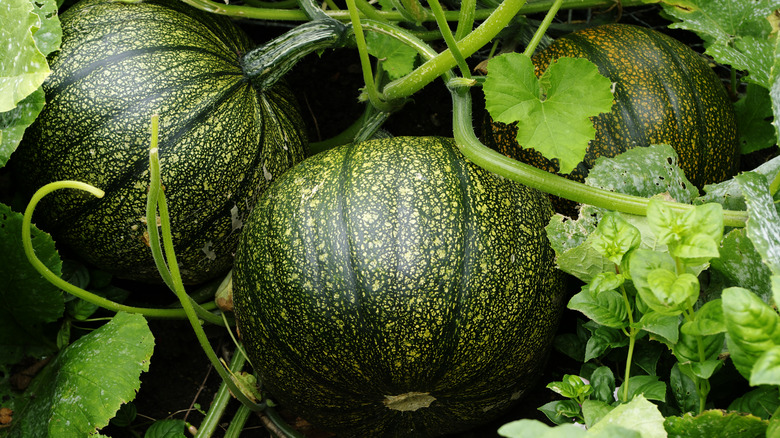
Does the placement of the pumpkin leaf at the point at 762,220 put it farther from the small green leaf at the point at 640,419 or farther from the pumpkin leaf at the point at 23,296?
the pumpkin leaf at the point at 23,296

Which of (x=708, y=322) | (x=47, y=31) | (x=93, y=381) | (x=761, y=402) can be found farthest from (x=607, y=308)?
(x=47, y=31)

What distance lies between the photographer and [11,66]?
1.39 metres

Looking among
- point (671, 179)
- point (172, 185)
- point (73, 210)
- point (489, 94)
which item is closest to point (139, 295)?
point (73, 210)

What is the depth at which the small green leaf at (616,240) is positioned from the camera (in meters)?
1.10

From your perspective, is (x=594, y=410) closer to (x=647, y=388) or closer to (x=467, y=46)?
(x=647, y=388)

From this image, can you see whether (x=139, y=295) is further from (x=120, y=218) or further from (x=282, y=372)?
(x=282, y=372)

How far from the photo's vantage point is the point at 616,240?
3.64 ft

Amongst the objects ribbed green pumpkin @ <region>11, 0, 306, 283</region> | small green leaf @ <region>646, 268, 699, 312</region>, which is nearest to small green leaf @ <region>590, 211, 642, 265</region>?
small green leaf @ <region>646, 268, 699, 312</region>

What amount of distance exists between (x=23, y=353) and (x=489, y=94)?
4.64 ft

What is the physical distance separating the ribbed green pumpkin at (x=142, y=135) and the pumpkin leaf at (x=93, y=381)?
0.72 feet

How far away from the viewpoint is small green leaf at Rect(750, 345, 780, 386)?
0.83 metres

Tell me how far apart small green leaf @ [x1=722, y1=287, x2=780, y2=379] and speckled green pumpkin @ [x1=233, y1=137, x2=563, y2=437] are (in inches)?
19.7

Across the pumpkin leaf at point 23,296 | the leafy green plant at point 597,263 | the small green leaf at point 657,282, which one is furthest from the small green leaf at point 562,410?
the pumpkin leaf at point 23,296

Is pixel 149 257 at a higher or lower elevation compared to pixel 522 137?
lower
